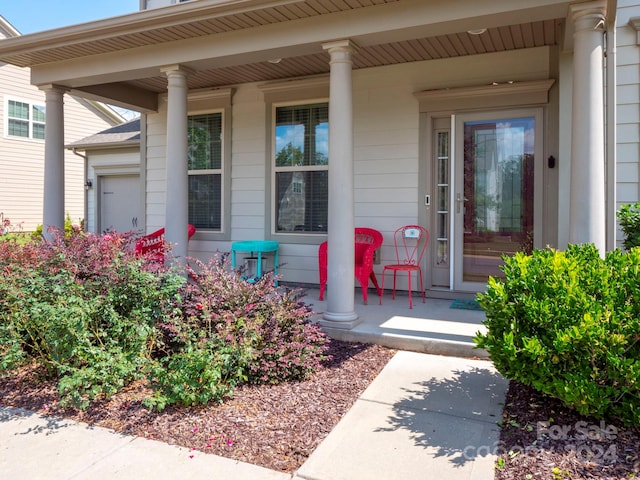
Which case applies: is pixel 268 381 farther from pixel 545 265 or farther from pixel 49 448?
pixel 545 265

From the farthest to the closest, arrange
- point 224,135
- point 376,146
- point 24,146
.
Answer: point 24,146 → point 224,135 → point 376,146

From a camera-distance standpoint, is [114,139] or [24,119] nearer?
[114,139]

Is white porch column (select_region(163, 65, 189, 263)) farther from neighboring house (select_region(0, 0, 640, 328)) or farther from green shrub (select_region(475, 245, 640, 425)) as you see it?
green shrub (select_region(475, 245, 640, 425))

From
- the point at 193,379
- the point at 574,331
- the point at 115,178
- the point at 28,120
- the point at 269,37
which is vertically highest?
the point at 28,120

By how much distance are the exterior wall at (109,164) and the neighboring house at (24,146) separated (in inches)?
85.1

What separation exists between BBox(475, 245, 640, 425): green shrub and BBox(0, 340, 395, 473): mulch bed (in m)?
1.00

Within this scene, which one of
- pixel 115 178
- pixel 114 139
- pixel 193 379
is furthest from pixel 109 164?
pixel 193 379

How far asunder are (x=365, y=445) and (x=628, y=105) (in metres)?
3.89

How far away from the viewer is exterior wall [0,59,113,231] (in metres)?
11.9

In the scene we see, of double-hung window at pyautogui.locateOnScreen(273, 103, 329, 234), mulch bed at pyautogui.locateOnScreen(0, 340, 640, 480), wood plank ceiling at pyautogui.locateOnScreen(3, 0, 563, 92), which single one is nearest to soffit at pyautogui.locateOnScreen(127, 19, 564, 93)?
wood plank ceiling at pyautogui.locateOnScreen(3, 0, 563, 92)

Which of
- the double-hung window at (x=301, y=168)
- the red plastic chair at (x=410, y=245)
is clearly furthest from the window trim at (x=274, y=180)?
the red plastic chair at (x=410, y=245)

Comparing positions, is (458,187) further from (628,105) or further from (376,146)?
(628,105)

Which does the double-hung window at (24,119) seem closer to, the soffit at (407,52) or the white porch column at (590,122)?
the soffit at (407,52)

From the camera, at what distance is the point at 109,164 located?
391 inches
